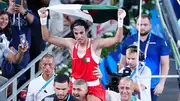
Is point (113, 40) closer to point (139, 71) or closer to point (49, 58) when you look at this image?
point (139, 71)

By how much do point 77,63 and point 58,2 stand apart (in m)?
4.19

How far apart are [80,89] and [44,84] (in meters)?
0.85

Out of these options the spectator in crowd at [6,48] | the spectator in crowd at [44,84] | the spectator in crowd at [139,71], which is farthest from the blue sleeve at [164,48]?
the spectator in crowd at [6,48]

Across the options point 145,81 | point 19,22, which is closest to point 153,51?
point 145,81

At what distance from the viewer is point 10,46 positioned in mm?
11000

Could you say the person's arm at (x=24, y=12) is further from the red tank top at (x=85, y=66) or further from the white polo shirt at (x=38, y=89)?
the red tank top at (x=85, y=66)

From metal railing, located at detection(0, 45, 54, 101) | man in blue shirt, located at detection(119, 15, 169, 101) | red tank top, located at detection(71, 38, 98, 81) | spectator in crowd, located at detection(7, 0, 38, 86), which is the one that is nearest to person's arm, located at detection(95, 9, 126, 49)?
red tank top, located at detection(71, 38, 98, 81)

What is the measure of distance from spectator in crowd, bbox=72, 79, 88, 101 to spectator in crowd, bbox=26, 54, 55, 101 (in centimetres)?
60

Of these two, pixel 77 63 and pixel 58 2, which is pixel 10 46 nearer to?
pixel 77 63

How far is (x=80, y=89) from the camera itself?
31.1 feet

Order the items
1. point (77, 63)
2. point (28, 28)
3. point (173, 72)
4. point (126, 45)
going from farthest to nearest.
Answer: point (173, 72)
point (28, 28)
point (126, 45)
point (77, 63)

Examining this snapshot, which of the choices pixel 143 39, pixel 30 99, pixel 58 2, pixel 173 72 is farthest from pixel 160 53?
pixel 58 2

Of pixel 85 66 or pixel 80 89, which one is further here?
pixel 85 66

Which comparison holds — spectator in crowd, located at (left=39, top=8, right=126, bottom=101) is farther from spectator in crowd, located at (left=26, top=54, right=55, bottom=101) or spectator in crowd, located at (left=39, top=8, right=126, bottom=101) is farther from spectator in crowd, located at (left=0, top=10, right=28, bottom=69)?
spectator in crowd, located at (left=0, top=10, right=28, bottom=69)
